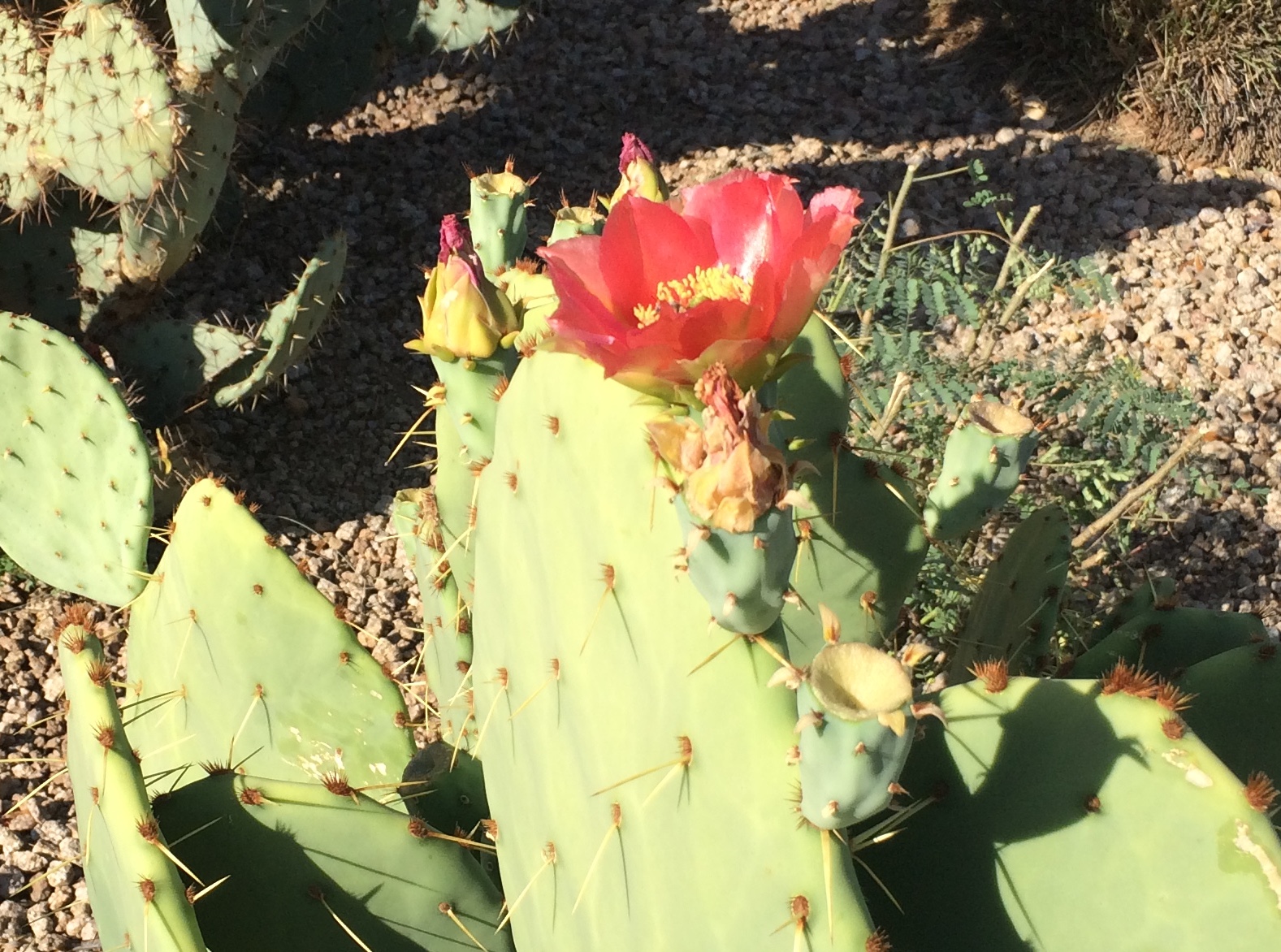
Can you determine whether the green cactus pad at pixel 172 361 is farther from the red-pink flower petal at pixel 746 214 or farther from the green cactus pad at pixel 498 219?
the red-pink flower petal at pixel 746 214

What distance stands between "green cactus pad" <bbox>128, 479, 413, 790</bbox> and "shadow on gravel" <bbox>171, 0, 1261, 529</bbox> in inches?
49.6

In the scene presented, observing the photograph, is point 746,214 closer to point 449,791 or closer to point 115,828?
point 115,828

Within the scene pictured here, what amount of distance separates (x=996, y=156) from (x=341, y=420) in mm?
2296

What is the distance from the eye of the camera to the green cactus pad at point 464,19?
10.1 feet

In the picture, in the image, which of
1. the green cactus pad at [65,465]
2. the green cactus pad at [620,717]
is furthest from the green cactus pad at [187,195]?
the green cactus pad at [620,717]

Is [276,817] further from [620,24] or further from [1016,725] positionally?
[620,24]

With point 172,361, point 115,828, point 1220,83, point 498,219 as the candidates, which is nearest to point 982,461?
point 498,219

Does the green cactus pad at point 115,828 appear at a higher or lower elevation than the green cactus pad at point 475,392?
lower

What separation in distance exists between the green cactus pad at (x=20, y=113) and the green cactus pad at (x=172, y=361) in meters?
0.38

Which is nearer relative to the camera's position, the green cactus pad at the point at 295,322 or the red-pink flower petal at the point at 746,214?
the red-pink flower petal at the point at 746,214

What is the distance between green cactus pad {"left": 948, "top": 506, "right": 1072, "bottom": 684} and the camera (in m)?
1.56

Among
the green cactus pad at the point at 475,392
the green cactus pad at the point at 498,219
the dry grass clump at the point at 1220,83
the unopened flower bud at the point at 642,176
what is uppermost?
the unopened flower bud at the point at 642,176

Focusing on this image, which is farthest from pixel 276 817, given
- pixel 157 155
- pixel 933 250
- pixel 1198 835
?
pixel 933 250

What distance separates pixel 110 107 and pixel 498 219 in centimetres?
133
